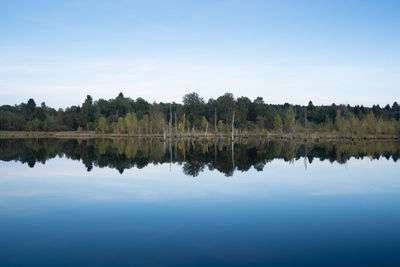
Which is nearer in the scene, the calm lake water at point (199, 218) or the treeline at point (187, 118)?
the calm lake water at point (199, 218)

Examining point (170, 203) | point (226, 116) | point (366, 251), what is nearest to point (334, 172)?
point (170, 203)

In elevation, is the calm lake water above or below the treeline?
below

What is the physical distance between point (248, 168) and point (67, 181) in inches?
472

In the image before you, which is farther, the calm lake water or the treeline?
the treeline

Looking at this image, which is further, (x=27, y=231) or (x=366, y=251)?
(x=27, y=231)

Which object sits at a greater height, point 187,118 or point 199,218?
point 187,118

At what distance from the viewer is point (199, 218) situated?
11898 millimetres

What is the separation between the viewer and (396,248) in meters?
9.05

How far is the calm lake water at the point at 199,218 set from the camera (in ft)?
27.9

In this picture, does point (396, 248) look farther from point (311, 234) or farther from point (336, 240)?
point (311, 234)

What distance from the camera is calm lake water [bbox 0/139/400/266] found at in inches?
335

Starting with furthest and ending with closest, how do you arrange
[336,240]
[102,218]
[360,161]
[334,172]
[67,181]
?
[360,161] < [334,172] < [67,181] < [102,218] < [336,240]

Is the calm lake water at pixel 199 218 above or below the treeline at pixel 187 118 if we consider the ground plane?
below

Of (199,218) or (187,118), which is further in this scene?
(187,118)
